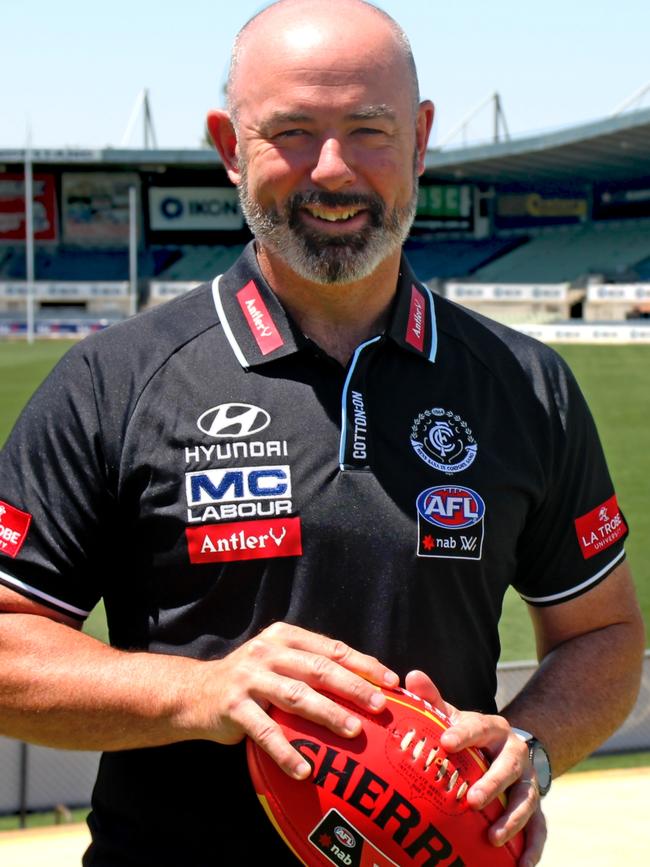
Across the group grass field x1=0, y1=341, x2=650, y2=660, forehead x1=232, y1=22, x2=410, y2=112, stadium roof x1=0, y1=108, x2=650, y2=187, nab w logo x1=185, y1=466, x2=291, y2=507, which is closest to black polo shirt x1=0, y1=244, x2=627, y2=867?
nab w logo x1=185, y1=466, x2=291, y2=507

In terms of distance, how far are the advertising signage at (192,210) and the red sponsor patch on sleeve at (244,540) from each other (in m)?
50.1

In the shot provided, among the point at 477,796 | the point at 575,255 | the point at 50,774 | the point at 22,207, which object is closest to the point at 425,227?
the point at 575,255

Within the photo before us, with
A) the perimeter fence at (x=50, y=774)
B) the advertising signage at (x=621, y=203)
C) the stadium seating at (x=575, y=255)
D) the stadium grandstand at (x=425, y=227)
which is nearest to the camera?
the perimeter fence at (x=50, y=774)

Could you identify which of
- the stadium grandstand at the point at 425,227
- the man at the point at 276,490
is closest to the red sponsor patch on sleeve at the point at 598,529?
the man at the point at 276,490

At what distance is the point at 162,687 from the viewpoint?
5.62 feet

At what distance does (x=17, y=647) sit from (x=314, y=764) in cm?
50

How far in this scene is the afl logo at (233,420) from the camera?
73.4 inches

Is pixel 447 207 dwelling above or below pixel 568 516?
above

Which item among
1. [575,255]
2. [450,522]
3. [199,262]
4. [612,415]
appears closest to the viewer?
[450,522]

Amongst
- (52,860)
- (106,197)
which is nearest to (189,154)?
(106,197)

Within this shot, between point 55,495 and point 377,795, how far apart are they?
66cm

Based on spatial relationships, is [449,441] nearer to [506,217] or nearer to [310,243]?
[310,243]

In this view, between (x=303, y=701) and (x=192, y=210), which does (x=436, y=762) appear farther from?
(x=192, y=210)

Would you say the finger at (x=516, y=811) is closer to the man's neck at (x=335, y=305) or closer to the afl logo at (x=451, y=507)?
the afl logo at (x=451, y=507)
